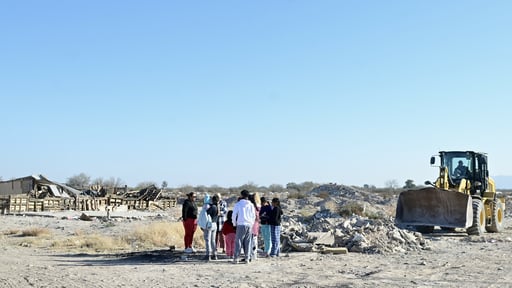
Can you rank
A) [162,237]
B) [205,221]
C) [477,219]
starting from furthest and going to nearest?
[477,219]
[162,237]
[205,221]

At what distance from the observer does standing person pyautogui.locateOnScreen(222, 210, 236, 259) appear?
625 inches

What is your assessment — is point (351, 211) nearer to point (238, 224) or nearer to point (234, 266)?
point (238, 224)

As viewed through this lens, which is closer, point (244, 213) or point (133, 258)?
point (244, 213)

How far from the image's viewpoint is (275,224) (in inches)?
634

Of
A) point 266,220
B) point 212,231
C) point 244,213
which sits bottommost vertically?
point 212,231

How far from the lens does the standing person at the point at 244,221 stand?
14938 millimetres

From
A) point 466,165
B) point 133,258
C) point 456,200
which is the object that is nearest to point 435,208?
point 456,200

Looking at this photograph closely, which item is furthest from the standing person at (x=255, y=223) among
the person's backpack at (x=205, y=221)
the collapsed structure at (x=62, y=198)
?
the collapsed structure at (x=62, y=198)

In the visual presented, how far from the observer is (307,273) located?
544 inches

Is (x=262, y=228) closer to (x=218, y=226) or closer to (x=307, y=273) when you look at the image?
(x=218, y=226)

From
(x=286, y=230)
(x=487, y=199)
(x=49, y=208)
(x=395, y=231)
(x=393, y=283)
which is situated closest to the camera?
(x=393, y=283)

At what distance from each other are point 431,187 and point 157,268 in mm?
12885

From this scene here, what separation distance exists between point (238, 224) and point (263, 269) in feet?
4.30

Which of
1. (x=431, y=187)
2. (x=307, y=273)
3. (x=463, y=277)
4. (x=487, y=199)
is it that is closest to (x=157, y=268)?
(x=307, y=273)
